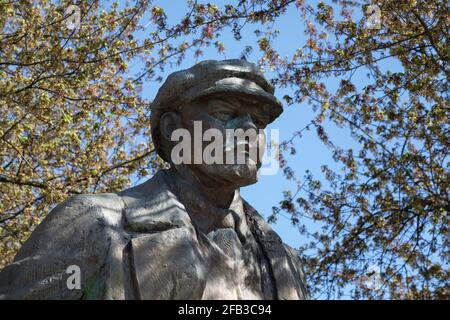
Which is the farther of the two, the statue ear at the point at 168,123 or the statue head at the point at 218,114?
the statue ear at the point at 168,123

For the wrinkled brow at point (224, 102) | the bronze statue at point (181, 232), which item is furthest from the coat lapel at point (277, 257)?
the wrinkled brow at point (224, 102)

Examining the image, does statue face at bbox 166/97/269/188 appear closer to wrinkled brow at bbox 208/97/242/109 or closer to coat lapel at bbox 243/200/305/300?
A: wrinkled brow at bbox 208/97/242/109

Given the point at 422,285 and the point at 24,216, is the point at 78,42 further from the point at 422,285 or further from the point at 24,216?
the point at 422,285

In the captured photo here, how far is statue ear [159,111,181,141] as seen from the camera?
19.7ft

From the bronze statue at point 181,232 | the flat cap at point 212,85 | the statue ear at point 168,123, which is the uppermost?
the flat cap at point 212,85

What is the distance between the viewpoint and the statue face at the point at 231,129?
5.71m

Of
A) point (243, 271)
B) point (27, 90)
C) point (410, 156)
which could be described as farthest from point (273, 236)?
point (27, 90)

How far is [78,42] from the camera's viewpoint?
42.5 ft

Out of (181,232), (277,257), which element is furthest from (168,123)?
(277,257)

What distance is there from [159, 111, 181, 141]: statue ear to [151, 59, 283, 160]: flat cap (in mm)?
34

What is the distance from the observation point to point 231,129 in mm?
5832

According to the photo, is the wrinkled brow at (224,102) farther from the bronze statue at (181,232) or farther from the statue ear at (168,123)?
the statue ear at (168,123)

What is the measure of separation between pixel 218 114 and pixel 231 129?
0.13 m

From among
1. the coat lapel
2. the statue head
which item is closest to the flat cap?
the statue head
